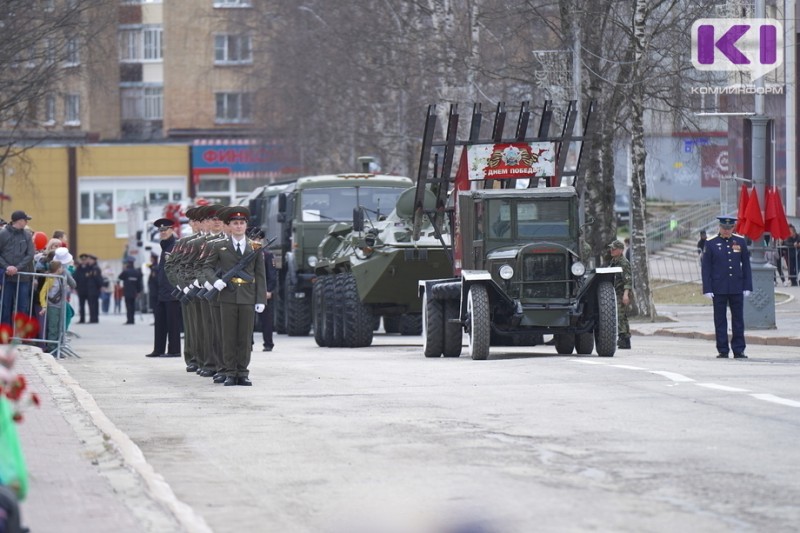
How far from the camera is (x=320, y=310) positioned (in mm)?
28391

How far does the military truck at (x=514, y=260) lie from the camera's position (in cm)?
2145

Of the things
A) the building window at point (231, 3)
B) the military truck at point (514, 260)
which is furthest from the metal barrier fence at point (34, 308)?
the building window at point (231, 3)

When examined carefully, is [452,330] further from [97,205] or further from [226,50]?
[226,50]

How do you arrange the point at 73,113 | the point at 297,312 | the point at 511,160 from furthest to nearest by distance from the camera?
the point at 73,113 < the point at 297,312 < the point at 511,160

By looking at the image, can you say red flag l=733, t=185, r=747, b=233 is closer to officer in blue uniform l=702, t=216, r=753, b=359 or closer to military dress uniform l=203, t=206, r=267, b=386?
officer in blue uniform l=702, t=216, r=753, b=359

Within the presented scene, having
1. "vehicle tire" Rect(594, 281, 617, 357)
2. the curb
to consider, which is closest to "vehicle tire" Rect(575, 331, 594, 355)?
"vehicle tire" Rect(594, 281, 617, 357)

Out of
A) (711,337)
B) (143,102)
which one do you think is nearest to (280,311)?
(711,337)

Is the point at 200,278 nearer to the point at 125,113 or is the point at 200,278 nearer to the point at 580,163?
the point at 580,163

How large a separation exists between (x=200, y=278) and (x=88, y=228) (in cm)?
6070

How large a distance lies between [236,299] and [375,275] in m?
9.54

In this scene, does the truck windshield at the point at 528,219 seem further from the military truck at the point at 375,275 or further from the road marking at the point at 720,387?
the road marking at the point at 720,387

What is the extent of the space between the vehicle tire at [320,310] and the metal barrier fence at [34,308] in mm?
4877

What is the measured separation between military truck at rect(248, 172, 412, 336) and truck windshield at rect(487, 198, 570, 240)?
10.2 meters

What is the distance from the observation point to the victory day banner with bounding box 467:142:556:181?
78.7ft
